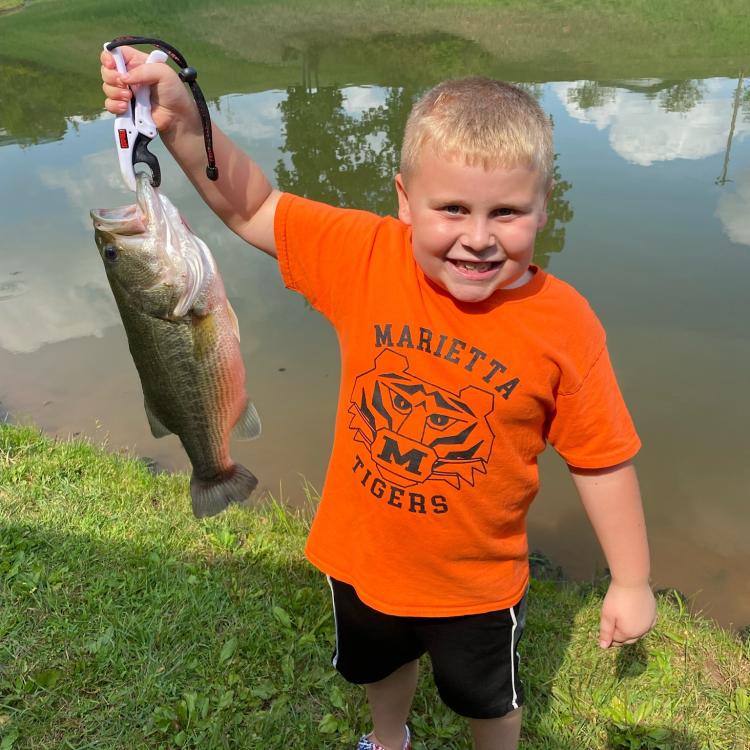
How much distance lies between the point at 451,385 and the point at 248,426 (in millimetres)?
725

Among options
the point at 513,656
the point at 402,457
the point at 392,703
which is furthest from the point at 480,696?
the point at 402,457

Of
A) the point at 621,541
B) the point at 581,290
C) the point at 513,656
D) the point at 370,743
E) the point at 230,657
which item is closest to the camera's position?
the point at 621,541

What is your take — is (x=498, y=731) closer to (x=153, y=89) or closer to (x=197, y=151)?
(x=197, y=151)

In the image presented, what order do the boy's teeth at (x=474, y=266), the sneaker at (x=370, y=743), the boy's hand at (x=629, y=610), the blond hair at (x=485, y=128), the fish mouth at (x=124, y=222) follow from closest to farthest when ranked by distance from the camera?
the blond hair at (x=485, y=128), the boy's teeth at (x=474, y=266), the fish mouth at (x=124, y=222), the boy's hand at (x=629, y=610), the sneaker at (x=370, y=743)

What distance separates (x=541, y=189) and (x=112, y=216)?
1.08m

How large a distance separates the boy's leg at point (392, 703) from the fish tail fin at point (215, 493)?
0.75 m

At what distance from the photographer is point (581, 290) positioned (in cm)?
597

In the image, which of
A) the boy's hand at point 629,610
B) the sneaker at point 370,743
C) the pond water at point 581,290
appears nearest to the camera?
the boy's hand at point 629,610

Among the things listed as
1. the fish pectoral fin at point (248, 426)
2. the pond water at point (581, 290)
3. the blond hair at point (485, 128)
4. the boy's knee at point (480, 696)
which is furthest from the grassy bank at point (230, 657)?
the blond hair at point (485, 128)

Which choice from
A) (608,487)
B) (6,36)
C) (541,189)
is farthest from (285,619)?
(6,36)

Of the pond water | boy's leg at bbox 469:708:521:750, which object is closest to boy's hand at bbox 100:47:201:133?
boy's leg at bbox 469:708:521:750

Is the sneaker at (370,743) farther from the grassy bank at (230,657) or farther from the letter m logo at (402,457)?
the letter m logo at (402,457)

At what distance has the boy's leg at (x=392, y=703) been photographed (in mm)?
2254

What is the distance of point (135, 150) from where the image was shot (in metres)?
1.68
